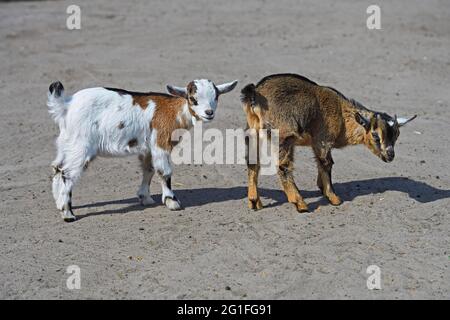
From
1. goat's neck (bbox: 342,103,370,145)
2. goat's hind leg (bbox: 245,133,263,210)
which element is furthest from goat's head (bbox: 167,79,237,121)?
goat's neck (bbox: 342,103,370,145)

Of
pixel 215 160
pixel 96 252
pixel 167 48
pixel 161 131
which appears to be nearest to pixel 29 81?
pixel 167 48

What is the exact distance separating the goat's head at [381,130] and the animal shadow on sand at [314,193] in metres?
0.74

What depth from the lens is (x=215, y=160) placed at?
39.5 ft

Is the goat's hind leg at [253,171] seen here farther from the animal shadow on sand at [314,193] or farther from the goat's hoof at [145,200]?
the goat's hoof at [145,200]

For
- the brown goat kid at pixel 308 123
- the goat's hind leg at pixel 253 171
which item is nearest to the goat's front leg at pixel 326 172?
the brown goat kid at pixel 308 123

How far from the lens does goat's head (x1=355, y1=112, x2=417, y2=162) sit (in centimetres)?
1005

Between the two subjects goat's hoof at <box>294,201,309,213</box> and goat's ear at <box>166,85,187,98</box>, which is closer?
goat's ear at <box>166,85,187,98</box>

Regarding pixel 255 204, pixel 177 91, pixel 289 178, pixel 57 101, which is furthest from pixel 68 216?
pixel 289 178

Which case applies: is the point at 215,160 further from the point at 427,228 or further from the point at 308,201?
the point at 427,228

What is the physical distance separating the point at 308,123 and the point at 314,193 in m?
1.25

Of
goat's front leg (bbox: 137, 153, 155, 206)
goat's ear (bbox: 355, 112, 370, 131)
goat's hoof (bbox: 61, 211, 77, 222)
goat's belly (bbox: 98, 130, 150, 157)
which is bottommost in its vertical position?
goat's hoof (bbox: 61, 211, 77, 222)

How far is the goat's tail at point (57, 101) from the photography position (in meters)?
9.45

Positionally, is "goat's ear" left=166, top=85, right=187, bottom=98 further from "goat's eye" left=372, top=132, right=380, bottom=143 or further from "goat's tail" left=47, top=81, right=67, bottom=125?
"goat's eye" left=372, top=132, right=380, bottom=143

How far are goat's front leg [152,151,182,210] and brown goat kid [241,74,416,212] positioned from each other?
3.24ft
